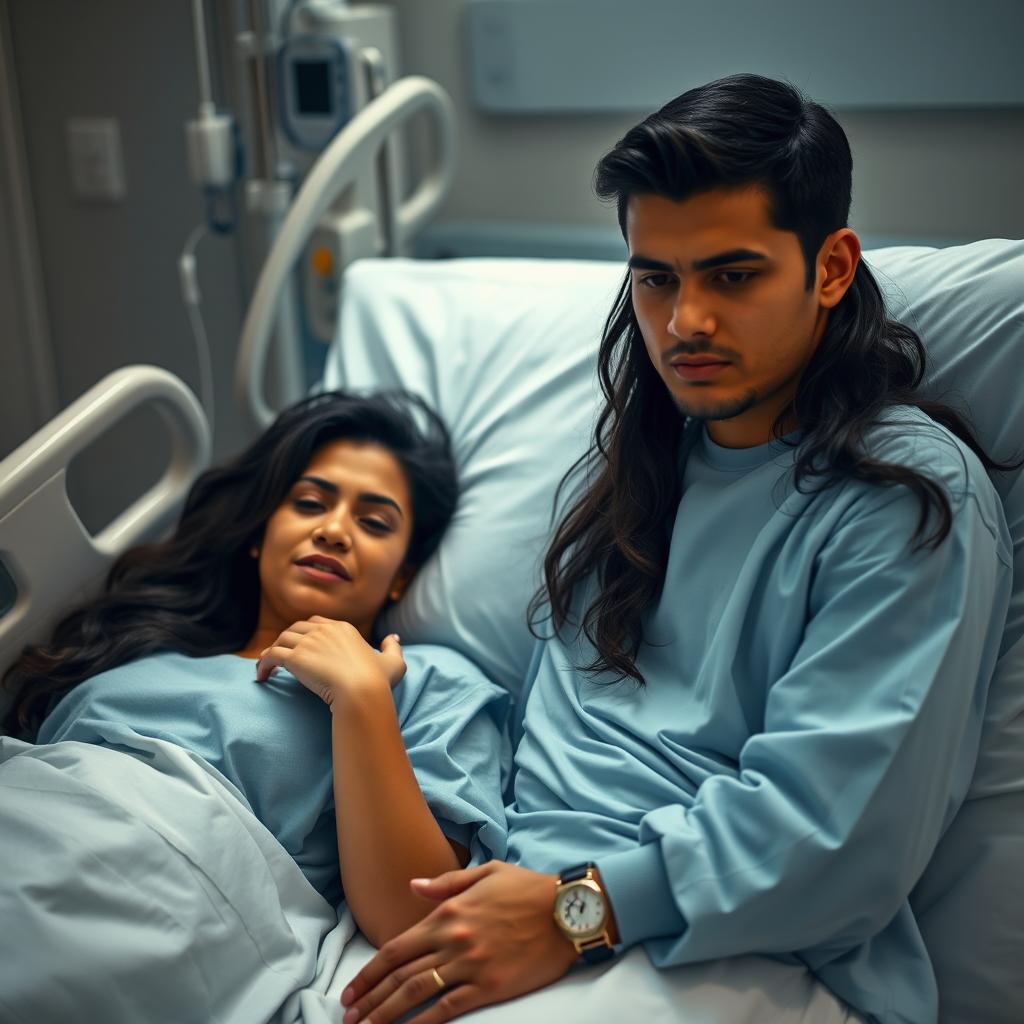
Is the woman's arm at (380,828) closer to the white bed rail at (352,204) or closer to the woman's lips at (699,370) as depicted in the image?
the woman's lips at (699,370)

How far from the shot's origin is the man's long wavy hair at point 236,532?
1.71 metres

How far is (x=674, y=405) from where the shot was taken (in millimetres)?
1502

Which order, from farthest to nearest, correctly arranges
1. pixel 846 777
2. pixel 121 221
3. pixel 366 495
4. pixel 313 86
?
pixel 121 221
pixel 313 86
pixel 366 495
pixel 846 777

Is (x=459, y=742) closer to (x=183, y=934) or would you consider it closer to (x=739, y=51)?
(x=183, y=934)

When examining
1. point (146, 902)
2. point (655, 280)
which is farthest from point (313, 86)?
point (146, 902)

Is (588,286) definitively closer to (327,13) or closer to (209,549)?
(209,549)

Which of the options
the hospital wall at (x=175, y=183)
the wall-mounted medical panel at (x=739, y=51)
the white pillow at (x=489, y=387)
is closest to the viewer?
the white pillow at (x=489, y=387)

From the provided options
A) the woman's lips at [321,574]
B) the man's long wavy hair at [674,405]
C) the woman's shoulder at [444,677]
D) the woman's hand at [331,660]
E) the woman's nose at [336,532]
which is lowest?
the woman's shoulder at [444,677]

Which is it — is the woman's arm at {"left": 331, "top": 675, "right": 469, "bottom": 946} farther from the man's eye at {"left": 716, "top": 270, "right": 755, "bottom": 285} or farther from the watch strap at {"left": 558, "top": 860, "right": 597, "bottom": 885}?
the man's eye at {"left": 716, "top": 270, "right": 755, "bottom": 285}

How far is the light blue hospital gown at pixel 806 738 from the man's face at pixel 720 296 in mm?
127

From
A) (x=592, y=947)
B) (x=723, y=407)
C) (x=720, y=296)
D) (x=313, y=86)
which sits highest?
(x=313, y=86)

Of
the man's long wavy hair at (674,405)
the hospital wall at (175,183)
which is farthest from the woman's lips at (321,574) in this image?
the hospital wall at (175,183)

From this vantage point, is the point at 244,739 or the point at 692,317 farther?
the point at 244,739

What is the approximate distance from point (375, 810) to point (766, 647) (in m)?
0.47
